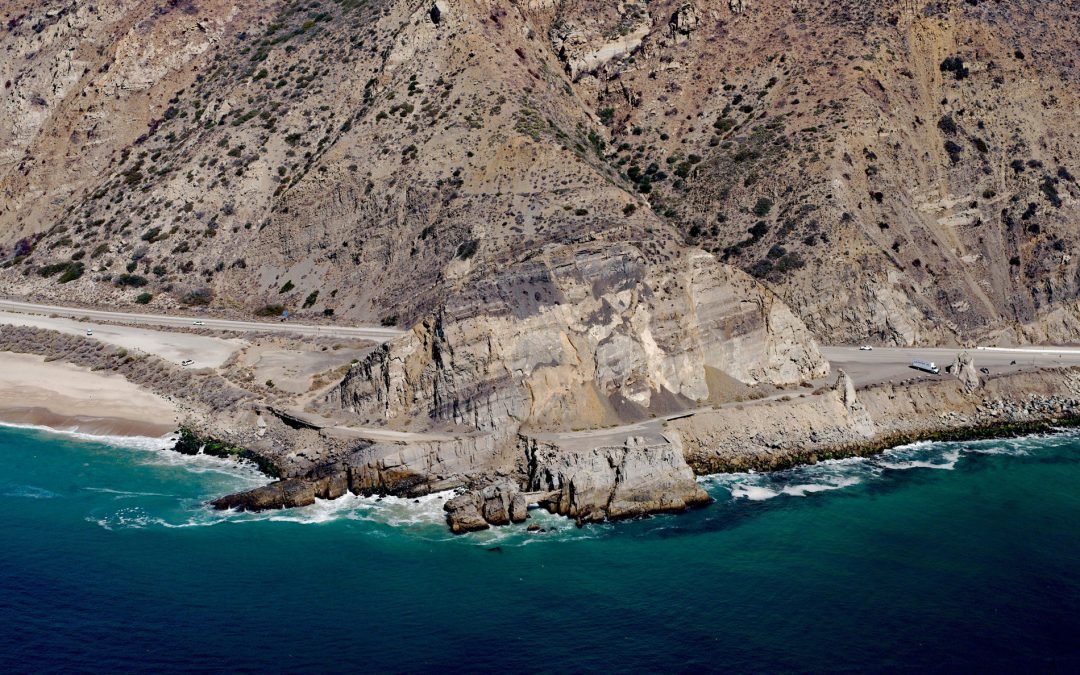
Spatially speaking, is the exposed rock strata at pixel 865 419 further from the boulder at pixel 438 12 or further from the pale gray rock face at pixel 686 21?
the boulder at pixel 438 12

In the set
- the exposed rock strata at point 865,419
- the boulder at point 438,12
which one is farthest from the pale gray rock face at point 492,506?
the boulder at point 438,12

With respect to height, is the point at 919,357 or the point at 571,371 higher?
the point at 571,371

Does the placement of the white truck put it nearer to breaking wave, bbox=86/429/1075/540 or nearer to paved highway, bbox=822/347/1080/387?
paved highway, bbox=822/347/1080/387

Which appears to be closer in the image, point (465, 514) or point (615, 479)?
point (465, 514)

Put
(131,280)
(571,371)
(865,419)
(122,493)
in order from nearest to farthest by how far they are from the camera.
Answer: (122,493) → (571,371) → (865,419) → (131,280)

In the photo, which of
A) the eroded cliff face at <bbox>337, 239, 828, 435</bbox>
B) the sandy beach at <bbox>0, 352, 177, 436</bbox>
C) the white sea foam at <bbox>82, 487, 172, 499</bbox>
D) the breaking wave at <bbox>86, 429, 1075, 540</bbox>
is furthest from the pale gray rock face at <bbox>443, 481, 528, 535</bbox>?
the sandy beach at <bbox>0, 352, 177, 436</bbox>

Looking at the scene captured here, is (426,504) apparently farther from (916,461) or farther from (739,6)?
(739,6)

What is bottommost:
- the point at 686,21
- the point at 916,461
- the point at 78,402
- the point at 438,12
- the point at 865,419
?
the point at 916,461

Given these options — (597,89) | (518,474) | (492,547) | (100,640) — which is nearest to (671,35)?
(597,89)

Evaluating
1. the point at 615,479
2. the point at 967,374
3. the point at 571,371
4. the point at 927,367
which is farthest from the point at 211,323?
the point at 967,374
